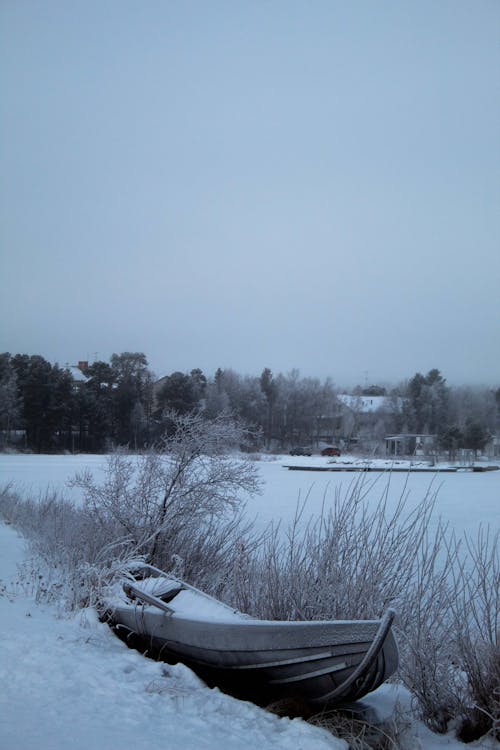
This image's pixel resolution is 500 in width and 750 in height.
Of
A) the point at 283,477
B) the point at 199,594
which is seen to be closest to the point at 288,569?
the point at 199,594

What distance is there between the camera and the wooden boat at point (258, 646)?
5121 millimetres

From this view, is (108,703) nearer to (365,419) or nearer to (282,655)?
(282,655)

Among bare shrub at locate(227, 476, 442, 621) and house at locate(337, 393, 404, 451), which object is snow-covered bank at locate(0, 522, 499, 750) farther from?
house at locate(337, 393, 404, 451)

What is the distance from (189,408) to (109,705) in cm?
4813

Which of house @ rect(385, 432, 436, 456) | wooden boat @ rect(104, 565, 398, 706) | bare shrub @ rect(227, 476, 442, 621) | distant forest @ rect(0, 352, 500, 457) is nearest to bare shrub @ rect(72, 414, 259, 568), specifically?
bare shrub @ rect(227, 476, 442, 621)

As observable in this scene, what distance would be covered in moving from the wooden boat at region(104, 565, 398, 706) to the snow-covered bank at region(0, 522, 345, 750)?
31cm

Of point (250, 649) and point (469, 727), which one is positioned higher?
point (250, 649)

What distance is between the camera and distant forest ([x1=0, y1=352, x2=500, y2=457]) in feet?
191

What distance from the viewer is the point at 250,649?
569 centimetres

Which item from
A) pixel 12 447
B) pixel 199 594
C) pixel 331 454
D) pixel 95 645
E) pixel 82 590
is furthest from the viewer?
pixel 331 454

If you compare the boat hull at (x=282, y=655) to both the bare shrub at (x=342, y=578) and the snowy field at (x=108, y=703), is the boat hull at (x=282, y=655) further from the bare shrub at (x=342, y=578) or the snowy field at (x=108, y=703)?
the bare shrub at (x=342, y=578)

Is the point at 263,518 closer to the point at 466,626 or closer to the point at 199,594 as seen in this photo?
the point at 199,594

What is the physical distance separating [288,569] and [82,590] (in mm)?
2266

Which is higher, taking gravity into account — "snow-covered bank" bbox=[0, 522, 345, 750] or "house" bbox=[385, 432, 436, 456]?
"house" bbox=[385, 432, 436, 456]
